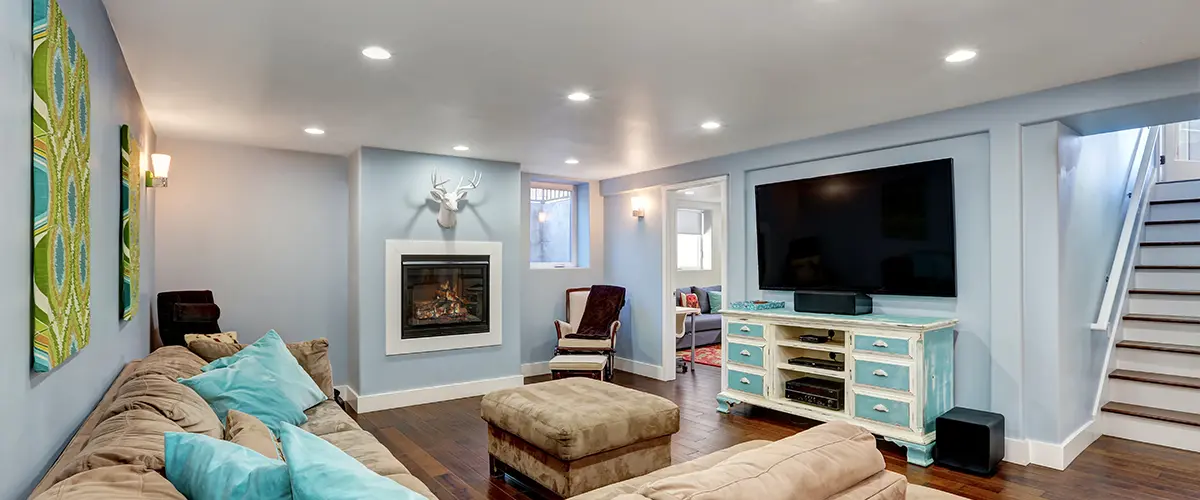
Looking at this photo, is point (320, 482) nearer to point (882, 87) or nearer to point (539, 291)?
point (882, 87)

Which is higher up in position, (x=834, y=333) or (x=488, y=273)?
(x=488, y=273)

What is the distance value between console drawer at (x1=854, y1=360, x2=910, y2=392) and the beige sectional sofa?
2997 millimetres

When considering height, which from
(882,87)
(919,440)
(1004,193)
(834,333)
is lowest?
(919,440)

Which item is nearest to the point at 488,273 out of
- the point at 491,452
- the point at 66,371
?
the point at 491,452

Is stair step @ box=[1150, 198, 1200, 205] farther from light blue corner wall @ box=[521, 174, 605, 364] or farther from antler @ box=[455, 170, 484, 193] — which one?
antler @ box=[455, 170, 484, 193]

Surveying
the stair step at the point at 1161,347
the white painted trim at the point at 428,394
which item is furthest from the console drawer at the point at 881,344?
the white painted trim at the point at 428,394

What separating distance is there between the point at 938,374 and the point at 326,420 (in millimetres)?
3622

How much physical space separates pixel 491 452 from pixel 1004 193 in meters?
3.48

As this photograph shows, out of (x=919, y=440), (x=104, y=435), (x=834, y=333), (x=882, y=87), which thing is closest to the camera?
(x=104, y=435)

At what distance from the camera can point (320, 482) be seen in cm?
115

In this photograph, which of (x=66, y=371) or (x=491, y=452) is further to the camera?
(x=491, y=452)

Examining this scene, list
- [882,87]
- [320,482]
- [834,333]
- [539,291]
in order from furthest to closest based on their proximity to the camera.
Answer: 1. [539,291]
2. [834,333]
3. [882,87]
4. [320,482]

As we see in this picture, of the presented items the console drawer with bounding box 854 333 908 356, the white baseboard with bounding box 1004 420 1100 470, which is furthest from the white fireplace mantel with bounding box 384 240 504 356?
the white baseboard with bounding box 1004 420 1100 470

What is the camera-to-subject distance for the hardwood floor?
3.16 m
